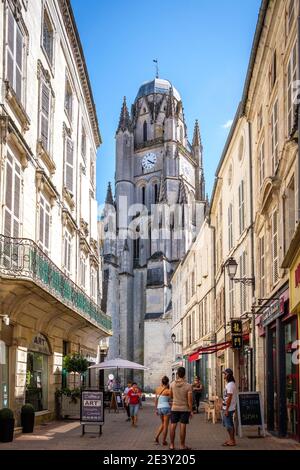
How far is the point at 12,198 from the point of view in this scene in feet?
51.6

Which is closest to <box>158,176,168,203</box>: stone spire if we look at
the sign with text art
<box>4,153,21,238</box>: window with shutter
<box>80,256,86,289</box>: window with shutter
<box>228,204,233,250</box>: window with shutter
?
<box>80,256,86,289</box>: window with shutter

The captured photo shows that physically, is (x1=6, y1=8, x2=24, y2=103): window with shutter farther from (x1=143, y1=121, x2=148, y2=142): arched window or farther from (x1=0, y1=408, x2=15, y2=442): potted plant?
(x1=143, y1=121, x2=148, y2=142): arched window

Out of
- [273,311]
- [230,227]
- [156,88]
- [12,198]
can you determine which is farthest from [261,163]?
[156,88]

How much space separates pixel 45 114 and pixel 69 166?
435 cm

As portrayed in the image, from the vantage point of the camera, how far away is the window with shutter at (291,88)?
14195mm

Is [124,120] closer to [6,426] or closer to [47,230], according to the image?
[47,230]

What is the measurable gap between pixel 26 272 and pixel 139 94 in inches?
3275

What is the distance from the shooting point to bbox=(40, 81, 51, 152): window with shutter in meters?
19.5

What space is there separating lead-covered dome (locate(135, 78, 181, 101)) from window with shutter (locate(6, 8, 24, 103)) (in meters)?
77.7

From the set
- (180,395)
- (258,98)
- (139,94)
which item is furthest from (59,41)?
(139,94)

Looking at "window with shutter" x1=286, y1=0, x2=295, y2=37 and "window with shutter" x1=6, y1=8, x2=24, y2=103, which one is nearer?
"window with shutter" x1=286, y1=0, x2=295, y2=37

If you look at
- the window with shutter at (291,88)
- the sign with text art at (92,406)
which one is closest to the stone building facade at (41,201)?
the sign with text art at (92,406)

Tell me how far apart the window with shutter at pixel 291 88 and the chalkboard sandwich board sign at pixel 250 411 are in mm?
6093

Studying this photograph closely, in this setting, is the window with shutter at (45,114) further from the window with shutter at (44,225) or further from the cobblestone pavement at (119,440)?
the cobblestone pavement at (119,440)
